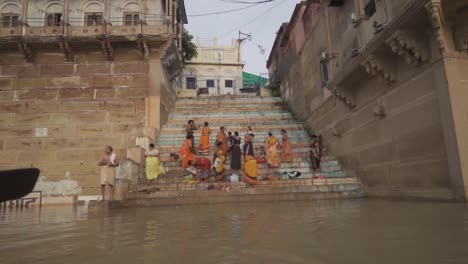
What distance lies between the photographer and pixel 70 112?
1411 cm

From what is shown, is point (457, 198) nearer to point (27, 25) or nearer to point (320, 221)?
point (320, 221)

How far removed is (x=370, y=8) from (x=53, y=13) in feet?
46.2

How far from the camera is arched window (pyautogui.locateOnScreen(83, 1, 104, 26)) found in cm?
1544

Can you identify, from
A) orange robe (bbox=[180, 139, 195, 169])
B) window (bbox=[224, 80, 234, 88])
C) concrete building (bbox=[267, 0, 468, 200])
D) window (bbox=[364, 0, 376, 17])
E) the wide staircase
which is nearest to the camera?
concrete building (bbox=[267, 0, 468, 200])

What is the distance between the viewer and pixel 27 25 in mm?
14375

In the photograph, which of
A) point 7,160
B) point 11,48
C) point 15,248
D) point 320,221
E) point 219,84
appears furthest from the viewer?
point 219,84

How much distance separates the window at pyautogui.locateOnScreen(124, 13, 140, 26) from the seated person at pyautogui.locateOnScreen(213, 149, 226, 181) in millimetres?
9066

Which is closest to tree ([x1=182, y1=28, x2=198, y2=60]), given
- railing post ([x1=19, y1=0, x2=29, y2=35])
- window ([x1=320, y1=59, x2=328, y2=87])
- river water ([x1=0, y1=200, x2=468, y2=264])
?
railing post ([x1=19, y1=0, x2=29, y2=35])

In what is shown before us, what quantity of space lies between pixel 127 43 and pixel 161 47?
4.94ft

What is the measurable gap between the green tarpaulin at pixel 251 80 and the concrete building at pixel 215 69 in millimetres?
1292

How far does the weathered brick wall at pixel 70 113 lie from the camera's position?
13.5m

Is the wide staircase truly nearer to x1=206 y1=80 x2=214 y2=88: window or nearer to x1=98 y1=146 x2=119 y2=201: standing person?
x1=98 y1=146 x2=119 y2=201: standing person

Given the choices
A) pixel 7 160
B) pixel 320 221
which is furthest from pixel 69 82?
pixel 320 221

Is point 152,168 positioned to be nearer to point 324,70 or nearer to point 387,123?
point 387,123
